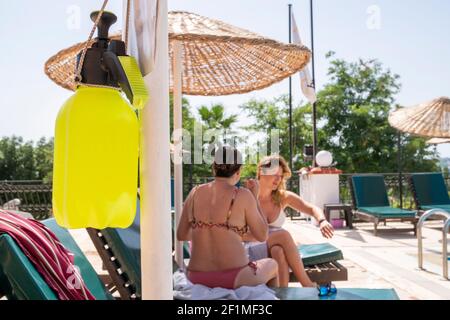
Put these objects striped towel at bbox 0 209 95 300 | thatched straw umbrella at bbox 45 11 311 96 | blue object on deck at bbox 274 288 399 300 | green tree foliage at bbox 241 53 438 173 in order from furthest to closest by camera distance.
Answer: green tree foliage at bbox 241 53 438 173
blue object on deck at bbox 274 288 399 300
thatched straw umbrella at bbox 45 11 311 96
striped towel at bbox 0 209 95 300

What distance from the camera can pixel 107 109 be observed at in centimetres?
58

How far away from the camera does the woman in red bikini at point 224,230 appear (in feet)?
8.62

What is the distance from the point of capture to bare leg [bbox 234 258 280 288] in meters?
2.63

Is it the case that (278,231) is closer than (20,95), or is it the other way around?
(278,231)

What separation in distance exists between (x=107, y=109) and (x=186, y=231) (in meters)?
2.32

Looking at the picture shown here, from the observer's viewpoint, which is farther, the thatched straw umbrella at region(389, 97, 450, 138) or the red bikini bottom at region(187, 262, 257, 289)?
the thatched straw umbrella at region(389, 97, 450, 138)

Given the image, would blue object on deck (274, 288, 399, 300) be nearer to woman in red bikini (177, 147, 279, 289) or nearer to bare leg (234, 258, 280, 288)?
bare leg (234, 258, 280, 288)

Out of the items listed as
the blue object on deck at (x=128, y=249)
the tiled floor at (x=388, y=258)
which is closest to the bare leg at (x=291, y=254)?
the tiled floor at (x=388, y=258)

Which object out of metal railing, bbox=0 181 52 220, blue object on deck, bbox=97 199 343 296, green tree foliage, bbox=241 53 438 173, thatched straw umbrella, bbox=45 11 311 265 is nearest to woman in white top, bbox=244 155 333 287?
thatched straw umbrella, bbox=45 11 311 265

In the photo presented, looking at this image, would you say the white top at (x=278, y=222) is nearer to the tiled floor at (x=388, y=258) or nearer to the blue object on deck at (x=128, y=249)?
the tiled floor at (x=388, y=258)

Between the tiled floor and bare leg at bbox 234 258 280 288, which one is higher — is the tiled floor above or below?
below

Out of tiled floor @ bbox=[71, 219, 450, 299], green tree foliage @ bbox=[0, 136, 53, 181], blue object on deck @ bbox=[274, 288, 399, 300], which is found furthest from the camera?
green tree foliage @ bbox=[0, 136, 53, 181]

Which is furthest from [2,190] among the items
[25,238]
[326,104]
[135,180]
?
[326,104]
